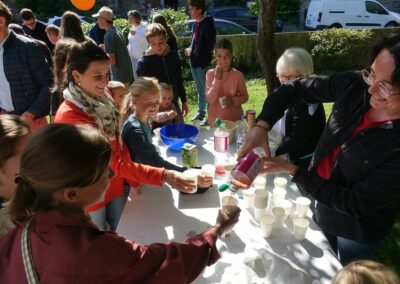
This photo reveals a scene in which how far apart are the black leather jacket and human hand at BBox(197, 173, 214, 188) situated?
0.56m

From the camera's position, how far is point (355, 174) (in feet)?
5.36

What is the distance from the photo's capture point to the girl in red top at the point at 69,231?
1012 mm

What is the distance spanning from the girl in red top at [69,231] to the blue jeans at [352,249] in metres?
1.00

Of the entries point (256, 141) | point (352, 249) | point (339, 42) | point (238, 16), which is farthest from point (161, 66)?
point (238, 16)

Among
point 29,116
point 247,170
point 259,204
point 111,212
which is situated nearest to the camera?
point 247,170

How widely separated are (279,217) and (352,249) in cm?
43

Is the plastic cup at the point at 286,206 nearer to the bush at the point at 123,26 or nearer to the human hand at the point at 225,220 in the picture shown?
the human hand at the point at 225,220

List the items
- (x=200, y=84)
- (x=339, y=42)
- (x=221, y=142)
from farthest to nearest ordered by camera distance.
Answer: (x=339, y=42) < (x=200, y=84) < (x=221, y=142)

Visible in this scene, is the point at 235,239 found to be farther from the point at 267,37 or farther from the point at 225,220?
the point at 267,37

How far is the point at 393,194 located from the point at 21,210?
1.59 meters

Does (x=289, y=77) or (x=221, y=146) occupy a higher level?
(x=289, y=77)

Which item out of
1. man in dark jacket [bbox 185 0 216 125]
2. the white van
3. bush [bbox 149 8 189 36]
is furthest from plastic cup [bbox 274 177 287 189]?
the white van

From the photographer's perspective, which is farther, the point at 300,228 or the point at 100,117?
the point at 100,117

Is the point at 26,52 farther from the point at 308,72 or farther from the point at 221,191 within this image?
the point at 308,72
